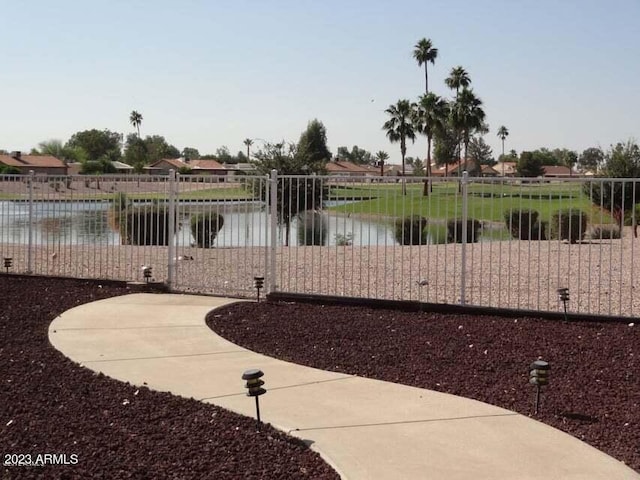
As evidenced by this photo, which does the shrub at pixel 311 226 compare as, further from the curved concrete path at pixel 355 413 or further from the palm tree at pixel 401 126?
the palm tree at pixel 401 126

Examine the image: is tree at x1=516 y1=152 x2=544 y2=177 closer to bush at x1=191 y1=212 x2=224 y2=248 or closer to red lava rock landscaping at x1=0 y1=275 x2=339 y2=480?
bush at x1=191 y1=212 x2=224 y2=248

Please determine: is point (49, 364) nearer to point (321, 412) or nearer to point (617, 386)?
point (321, 412)

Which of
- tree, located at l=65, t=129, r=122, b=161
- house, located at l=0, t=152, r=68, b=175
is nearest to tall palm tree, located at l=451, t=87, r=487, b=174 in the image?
house, located at l=0, t=152, r=68, b=175

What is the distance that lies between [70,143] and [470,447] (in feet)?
571

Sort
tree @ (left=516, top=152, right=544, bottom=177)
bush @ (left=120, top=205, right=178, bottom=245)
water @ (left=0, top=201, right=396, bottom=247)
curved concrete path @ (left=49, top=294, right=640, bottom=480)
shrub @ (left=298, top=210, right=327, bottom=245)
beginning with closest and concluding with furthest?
1. curved concrete path @ (left=49, top=294, right=640, bottom=480)
2. water @ (left=0, top=201, right=396, bottom=247)
3. shrub @ (left=298, top=210, right=327, bottom=245)
4. bush @ (left=120, top=205, right=178, bottom=245)
5. tree @ (left=516, top=152, right=544, bottom=177)

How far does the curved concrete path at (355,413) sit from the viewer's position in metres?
4.66

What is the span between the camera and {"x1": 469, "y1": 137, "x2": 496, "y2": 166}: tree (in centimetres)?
13925

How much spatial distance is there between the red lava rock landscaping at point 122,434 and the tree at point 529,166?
10523 cm

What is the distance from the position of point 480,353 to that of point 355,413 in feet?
7.36

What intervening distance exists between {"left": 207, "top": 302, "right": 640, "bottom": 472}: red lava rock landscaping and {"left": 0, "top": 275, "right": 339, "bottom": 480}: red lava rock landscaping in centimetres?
184

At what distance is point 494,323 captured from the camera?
353 inches

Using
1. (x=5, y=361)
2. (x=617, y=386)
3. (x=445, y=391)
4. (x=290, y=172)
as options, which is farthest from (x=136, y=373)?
(x=290, y=172)

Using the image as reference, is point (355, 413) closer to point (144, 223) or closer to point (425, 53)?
point (144, 223)

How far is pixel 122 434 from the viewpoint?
5062 millimetres
